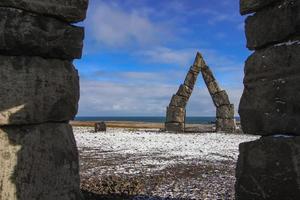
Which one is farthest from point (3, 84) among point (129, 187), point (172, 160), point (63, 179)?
point (172, 160)

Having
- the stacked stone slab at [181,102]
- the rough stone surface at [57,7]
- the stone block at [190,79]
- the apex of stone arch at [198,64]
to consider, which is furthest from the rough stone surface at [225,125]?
the rough stone surface at [57,7]

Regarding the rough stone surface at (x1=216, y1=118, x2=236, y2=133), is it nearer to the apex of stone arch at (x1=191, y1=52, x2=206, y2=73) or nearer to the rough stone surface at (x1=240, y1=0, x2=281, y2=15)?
the apex of stone arch at (x1=191, y1=52, x2=206, y2=73)

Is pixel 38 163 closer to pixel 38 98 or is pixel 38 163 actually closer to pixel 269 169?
pixel 38 98

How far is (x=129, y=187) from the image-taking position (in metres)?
7.24

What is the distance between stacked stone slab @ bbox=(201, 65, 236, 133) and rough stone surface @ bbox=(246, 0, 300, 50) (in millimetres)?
19314

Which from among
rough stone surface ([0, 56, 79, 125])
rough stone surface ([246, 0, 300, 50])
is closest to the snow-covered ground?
rough stone surface ([0, 56, 79, 125])

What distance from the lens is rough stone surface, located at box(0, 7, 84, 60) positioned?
498 cm

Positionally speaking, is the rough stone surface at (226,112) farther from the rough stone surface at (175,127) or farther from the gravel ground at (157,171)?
the gravel ground at (157,171)

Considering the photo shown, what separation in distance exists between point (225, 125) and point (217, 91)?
2054 millimetres

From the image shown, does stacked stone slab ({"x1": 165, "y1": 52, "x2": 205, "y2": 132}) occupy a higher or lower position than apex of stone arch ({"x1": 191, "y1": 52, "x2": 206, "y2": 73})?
lower

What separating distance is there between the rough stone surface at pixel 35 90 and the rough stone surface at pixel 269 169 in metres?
2.31

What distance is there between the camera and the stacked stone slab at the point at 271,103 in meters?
4.85

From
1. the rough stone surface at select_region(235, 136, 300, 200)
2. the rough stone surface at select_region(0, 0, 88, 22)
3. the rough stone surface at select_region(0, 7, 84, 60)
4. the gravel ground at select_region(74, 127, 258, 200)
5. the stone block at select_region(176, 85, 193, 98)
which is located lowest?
the gravel ground at select_region(74, 127, 258, 200)

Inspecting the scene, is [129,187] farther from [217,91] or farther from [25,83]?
[217,91]
